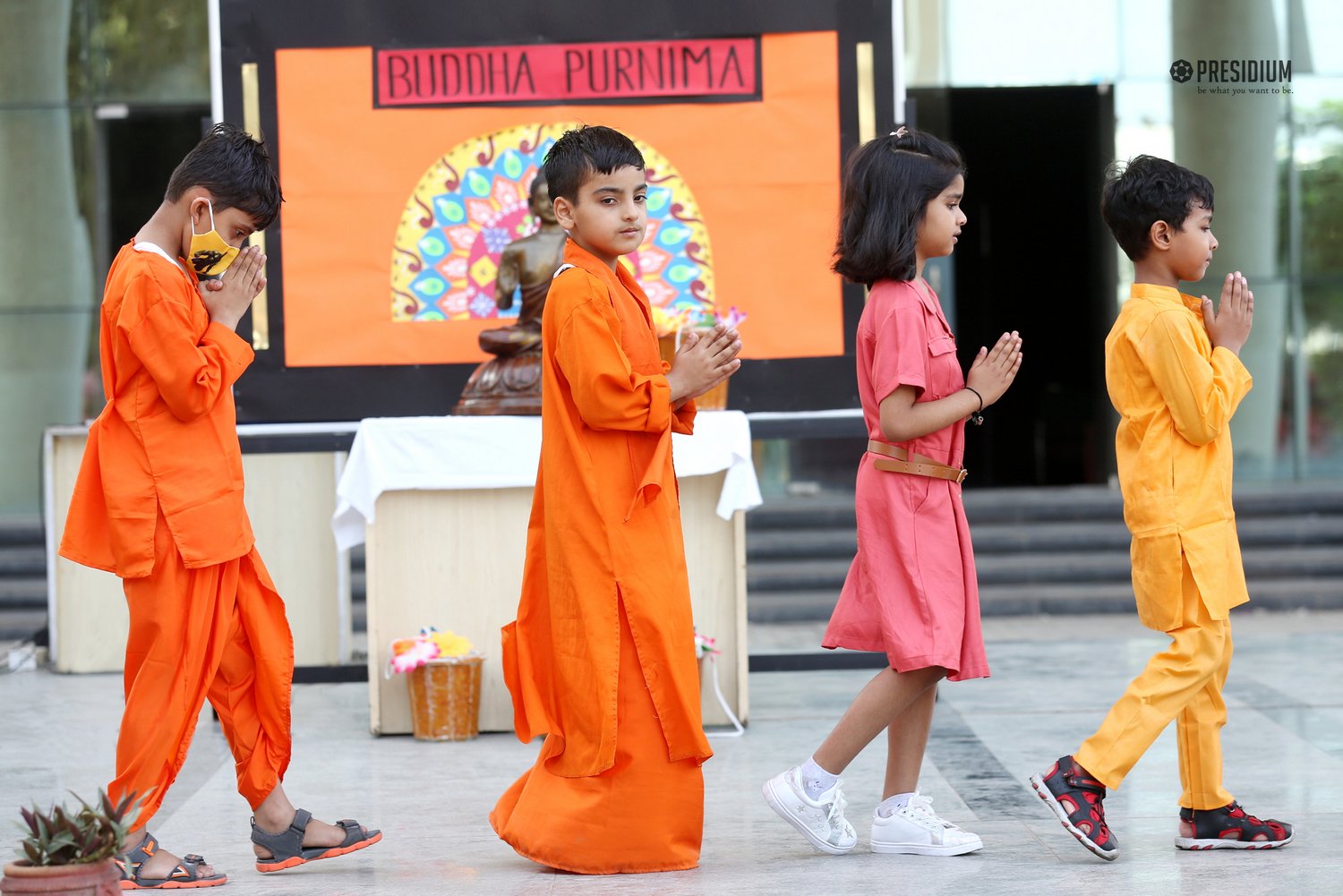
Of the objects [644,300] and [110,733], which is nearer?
[644,300]

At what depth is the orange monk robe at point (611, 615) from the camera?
347 cm

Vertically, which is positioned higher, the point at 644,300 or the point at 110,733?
the point at 644,300

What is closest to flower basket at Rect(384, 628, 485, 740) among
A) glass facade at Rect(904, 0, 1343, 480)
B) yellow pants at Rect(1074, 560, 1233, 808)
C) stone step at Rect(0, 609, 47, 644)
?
yellow pants at Rect(1074, 560, 1233, 808)

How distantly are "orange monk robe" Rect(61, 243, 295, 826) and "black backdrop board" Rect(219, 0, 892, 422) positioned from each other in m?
2.50

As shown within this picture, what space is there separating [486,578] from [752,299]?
4.85 feet

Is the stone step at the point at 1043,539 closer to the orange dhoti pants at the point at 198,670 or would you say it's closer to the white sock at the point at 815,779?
the white sock at the point at 815,779

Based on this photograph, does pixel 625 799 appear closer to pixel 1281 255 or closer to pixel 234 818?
pixel 234 818

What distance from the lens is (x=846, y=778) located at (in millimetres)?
4551

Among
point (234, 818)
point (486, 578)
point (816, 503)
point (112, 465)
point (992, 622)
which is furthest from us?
point (816, 503)

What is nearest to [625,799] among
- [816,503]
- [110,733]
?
[110,733]

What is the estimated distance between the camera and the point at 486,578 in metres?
5.39

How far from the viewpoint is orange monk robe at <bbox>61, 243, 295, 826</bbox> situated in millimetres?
3432

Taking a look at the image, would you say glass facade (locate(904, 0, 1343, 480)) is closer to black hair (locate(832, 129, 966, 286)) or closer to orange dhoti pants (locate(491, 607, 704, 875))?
black hair (locate(832, 129, 966, 286))

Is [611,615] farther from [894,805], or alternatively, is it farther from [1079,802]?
[1079,802]
